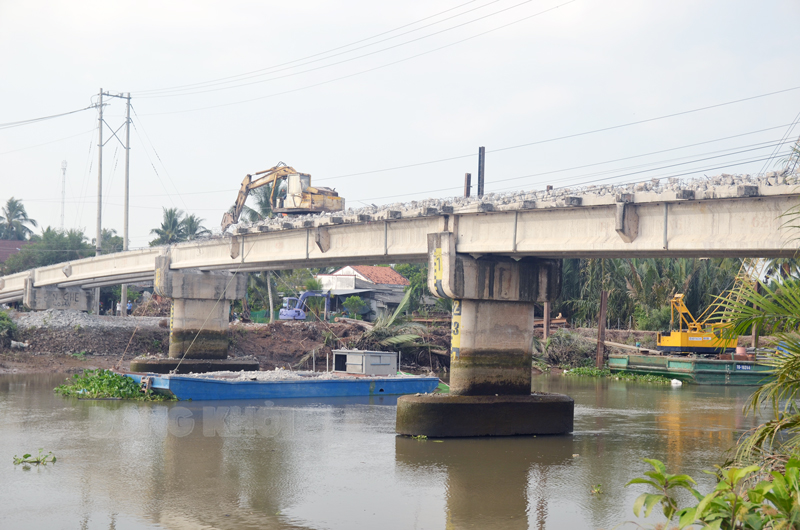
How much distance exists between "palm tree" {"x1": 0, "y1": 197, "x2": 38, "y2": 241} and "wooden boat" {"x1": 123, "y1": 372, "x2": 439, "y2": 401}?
8730 cm

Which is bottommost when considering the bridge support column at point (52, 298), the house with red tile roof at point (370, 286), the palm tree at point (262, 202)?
the bridge support column at point (52, 298)

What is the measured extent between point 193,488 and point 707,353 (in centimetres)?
3571

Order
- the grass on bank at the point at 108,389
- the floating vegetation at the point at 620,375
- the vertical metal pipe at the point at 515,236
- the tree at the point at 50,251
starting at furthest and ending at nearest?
the tree at the point at 50,251 < the floating vegetation at the point at 620,375 < the grass on bank at the point at 108,389 < the vertical metal pipe at the point at 515,236

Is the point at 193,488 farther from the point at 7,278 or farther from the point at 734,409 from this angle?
the point at 7,278

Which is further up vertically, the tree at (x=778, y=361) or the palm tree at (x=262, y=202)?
the palm tree at (x=262, y=202)

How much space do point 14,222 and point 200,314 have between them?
267 ft

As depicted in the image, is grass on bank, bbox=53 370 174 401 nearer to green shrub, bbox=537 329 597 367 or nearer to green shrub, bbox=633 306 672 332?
green shrub, bbox=537 329 597 367

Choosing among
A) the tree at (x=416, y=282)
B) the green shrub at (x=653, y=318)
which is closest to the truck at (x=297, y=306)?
the tree at (x=416, y=282)

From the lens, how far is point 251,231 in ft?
111

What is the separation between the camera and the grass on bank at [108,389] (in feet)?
94.2

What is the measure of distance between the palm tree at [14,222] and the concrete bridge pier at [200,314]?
7847cm

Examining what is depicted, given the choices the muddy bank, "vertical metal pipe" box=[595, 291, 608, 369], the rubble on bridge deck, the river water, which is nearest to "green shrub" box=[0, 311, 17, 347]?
the muddy bank

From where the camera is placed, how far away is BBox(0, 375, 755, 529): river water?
41.4ft

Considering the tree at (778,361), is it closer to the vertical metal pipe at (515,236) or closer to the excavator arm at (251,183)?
the vertical metal pipe at (515,236)
